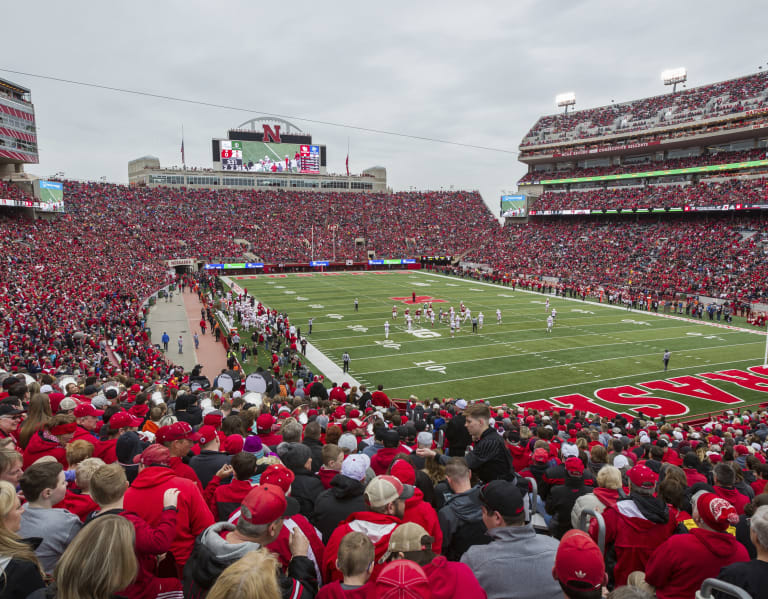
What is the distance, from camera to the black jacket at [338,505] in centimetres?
370

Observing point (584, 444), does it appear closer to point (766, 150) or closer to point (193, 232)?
point (766, 150)

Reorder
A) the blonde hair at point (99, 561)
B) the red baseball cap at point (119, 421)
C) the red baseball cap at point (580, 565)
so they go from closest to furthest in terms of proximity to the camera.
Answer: the blonde hair at point (99, 561) < the red baseball cap at point (580, 565) < the red baseball cap at point (119, 421)

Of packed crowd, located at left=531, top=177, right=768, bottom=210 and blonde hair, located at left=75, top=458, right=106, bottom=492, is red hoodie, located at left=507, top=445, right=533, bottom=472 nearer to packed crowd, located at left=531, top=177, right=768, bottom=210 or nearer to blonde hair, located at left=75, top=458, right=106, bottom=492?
blonde hair, located at left=75, top=458, right=106, bottom=492

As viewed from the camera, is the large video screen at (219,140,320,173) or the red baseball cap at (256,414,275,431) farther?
the large video screen at (219,140,320,173)

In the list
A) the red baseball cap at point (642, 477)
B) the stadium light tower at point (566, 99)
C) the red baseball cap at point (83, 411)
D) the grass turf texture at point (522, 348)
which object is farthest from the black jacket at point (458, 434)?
the stadium light tower at point (566, 99)

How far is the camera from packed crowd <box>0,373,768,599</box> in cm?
245

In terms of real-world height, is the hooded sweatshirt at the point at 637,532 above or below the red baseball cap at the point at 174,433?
below

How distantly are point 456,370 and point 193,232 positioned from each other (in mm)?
49948

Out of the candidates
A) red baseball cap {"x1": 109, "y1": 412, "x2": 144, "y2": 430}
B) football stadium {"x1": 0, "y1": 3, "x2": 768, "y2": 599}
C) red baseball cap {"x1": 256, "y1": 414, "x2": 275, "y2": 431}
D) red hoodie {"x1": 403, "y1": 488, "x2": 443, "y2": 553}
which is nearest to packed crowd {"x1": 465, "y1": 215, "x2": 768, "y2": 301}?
football stadium {"x1": 0, "y1": 3, "x2": 768, "y2": 599}

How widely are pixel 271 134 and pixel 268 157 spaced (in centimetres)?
438

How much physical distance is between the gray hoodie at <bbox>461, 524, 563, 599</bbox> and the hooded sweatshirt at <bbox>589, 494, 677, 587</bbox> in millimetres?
1186

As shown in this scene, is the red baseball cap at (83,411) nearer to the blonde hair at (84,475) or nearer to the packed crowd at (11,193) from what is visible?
the blonde hair at (84,475)

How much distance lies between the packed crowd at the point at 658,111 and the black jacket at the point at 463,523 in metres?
59.3

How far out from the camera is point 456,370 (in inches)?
812
